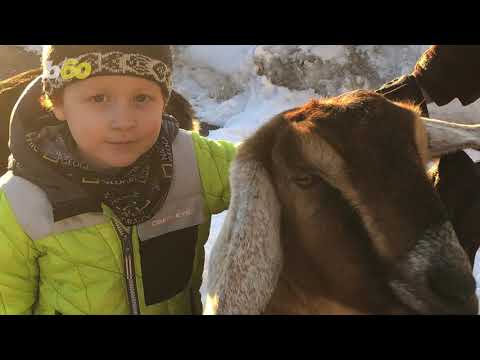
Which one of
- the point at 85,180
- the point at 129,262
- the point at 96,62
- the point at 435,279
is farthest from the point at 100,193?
the point at 435,279

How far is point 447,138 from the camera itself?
1855mm

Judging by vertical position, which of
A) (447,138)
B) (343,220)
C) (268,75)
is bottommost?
(343,220)

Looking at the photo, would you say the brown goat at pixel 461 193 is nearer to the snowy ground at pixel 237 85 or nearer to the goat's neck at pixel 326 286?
the goat's neck at pixel 326 286

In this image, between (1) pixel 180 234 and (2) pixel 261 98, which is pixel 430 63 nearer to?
(1) pixel 180 234

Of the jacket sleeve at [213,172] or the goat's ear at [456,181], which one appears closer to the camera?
the goat's ear at [456,181]

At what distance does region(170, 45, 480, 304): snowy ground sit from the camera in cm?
665

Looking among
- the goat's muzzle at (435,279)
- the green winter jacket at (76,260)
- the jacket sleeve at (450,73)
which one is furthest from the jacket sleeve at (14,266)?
the jacket sleeve at (450,73)

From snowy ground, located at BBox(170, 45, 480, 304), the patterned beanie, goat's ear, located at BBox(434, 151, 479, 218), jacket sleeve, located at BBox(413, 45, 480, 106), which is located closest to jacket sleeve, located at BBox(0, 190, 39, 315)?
the patterned beanie

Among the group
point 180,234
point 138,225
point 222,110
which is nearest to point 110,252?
point 138,225

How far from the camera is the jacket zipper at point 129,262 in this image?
2.05 meters

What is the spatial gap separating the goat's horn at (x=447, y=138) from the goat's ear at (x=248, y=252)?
684 millimetres

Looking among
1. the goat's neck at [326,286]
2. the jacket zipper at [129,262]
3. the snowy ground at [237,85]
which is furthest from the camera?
the snowy ground at [237,85]

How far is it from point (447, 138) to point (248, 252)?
0.94m

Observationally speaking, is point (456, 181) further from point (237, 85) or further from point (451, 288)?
point (237, 85)
